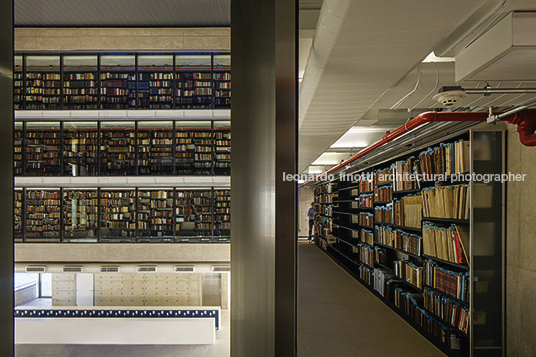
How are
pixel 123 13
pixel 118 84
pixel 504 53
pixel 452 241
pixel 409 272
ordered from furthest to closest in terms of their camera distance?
pixel 118 84
pixel 123 13
pixel 409 272
pixel 452 241
pixel 504 53

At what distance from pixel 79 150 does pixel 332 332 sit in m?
7.39

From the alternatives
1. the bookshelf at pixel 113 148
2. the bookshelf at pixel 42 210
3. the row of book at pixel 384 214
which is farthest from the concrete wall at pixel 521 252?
the bookshelf at pixel 42 210

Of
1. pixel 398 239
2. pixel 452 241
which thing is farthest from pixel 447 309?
pixel 398 239

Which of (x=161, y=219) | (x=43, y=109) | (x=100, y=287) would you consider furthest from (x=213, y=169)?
(x=100, y=287)

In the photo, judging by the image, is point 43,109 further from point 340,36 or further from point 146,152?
point 340,36

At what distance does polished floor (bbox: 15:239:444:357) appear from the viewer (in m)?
4.21

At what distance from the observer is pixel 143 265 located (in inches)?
320

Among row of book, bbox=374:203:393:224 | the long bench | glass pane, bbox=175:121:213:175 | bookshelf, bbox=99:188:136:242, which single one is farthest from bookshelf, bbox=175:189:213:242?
row of book, bbox=374:203:393:224

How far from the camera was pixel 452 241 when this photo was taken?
3.90m

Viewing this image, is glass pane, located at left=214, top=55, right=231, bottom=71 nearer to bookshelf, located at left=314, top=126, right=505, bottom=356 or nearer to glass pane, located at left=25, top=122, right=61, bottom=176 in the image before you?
glass pane, located at left=25, top=122, right=61, bottom=176

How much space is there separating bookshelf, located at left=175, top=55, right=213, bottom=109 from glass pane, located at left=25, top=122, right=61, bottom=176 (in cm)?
318

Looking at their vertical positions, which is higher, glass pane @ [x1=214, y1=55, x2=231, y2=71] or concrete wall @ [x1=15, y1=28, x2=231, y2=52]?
concrete wall @ [x1=15, y1=28, x2=231, y2=52]

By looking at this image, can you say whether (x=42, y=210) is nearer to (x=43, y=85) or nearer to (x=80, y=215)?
(x=80, y=215)

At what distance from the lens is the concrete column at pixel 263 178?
51 centimetres
